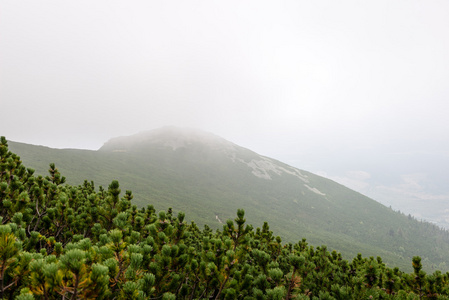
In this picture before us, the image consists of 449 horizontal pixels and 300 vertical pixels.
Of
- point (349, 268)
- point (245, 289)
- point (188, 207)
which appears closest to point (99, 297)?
point (245, 289)

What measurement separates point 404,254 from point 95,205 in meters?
261

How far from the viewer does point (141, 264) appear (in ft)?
12.9

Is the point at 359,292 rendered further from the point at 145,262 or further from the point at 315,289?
the point at 145,262

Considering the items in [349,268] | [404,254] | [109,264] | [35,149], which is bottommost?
[404,254]

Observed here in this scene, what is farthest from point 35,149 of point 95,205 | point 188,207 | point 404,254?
point 404,254

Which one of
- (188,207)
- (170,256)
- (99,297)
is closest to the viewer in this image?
(99,297)

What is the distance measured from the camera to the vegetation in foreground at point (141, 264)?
2609 mm

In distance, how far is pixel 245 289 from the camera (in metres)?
4.88

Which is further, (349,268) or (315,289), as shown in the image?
(349,268)

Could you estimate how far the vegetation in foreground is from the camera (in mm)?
2609

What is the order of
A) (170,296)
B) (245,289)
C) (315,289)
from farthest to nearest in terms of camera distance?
(315,289) < (245,289) < (170,296)

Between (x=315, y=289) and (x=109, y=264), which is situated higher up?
(x=109, y=264)

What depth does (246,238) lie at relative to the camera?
6.42m

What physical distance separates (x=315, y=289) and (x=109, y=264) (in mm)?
7173
